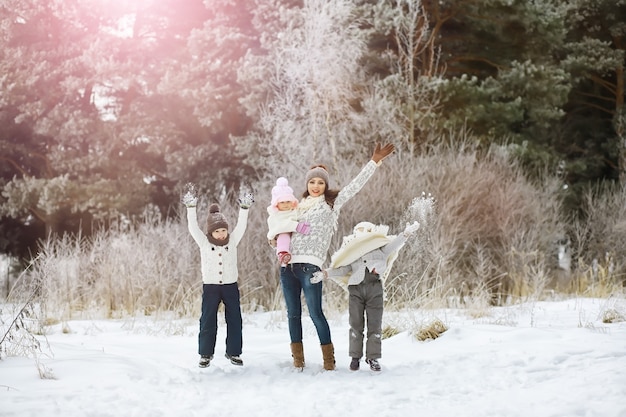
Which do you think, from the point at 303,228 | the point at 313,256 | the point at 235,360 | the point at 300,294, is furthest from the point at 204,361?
the point at 303,228

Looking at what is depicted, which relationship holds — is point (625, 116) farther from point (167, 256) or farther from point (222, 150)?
point (167, 256)

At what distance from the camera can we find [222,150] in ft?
68.7

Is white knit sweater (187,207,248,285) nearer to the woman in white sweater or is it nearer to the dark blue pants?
the dark blue pants

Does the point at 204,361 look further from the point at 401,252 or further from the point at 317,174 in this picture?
the point at 401,252

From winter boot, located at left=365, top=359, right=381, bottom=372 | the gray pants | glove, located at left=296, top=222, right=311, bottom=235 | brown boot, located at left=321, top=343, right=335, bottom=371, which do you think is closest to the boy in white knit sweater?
glove, located at left=296, top=222, right=311, bottom=235

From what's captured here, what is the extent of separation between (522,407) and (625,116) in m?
20.1

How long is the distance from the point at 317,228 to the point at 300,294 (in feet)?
1.78

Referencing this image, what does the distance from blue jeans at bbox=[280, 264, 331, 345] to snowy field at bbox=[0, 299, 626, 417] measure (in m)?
0.32

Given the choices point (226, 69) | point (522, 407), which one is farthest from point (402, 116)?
point (522, 407)

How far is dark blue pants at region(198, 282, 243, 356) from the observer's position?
19.4ft

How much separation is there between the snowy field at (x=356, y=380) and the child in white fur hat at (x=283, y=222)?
0.98 metres

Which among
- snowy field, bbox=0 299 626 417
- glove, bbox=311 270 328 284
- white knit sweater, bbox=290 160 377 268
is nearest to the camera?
snowy field, bbox=0 299 626 417

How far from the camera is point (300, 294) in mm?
5766

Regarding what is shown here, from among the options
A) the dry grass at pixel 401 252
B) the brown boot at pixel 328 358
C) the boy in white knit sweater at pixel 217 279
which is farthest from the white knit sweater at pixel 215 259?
the dry grass at pixel 401 252
